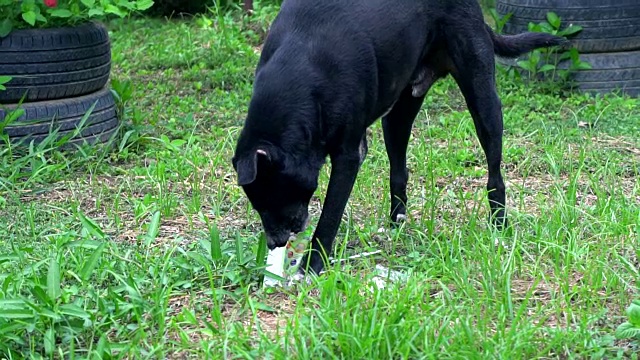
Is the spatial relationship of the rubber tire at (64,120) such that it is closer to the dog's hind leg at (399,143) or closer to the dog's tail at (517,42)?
the dog's hind leg at (399,143)

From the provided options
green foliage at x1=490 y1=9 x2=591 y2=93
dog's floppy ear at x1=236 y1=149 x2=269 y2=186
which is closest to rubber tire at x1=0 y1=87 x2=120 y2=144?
dog's floppy ear at x1=236 y1=149 x2=269 y2=186

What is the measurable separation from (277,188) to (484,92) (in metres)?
1.36

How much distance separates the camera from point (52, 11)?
620cm

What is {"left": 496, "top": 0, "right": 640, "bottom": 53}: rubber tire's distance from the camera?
25.6 feet

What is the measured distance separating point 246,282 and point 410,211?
1.35m

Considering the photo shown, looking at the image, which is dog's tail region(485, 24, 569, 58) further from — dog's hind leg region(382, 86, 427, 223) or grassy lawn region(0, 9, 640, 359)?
grassy lawn region(0, 9, 640, 359)

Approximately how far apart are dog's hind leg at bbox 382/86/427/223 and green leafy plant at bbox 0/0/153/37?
2.01m

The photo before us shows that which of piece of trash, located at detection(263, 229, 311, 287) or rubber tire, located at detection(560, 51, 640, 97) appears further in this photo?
rubber tire, located at detection(560, 51, 640, 97)

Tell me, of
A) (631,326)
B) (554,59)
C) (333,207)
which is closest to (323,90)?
(333,207)

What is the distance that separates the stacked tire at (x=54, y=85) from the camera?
6230mm

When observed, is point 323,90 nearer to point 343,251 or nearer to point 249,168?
point 249,168

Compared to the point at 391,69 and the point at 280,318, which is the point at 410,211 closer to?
the point at 391,69

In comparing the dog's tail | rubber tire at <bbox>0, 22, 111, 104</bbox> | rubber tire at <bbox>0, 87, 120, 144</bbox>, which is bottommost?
rubber tire at <bbox>0, 87, 120, 144</bbox>

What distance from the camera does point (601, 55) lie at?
795cm
